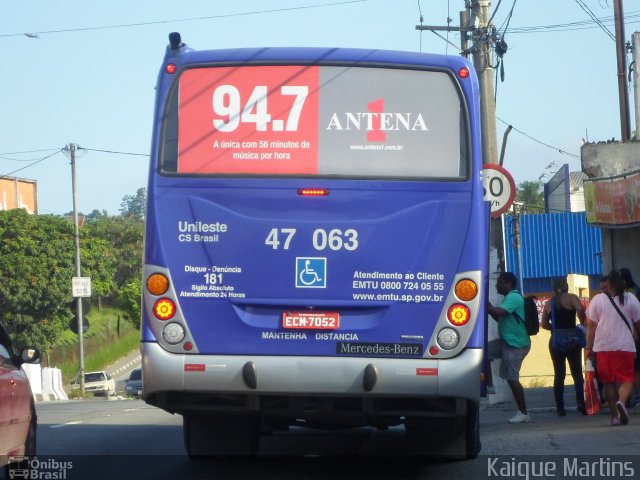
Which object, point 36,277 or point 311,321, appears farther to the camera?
point 36,277

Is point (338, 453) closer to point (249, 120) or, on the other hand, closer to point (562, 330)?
point (249, 120)

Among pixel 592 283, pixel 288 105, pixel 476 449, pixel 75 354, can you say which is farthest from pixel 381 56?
pixel 75 354

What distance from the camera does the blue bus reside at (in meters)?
8.55

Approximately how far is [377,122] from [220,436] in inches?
121

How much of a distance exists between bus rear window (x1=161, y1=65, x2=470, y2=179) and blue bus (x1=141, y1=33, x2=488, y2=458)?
1 centimetres

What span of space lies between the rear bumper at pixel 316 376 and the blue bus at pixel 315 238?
0.01m

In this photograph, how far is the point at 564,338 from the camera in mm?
15531

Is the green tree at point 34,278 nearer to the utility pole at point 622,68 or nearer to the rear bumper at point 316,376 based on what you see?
the utility pole at point 622,68

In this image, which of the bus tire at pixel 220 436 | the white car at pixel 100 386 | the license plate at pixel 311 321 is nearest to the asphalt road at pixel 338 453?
the bus tire at pixel 220 436

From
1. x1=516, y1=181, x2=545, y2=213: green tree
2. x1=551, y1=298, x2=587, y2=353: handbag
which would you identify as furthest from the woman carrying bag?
x1=516, y1=181, x2=545, y2=213: green tree

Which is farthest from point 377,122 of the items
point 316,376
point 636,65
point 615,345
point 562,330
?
point 636,65

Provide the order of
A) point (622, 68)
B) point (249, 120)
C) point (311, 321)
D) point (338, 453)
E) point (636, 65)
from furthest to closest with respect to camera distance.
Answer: point (622, 68)
point (636, 65)
point (338, 453)
point (249, 120)
point (311, 321)

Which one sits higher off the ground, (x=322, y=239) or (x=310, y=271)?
(x=322, y=239)

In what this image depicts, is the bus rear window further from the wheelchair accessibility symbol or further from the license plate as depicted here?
the license plate
